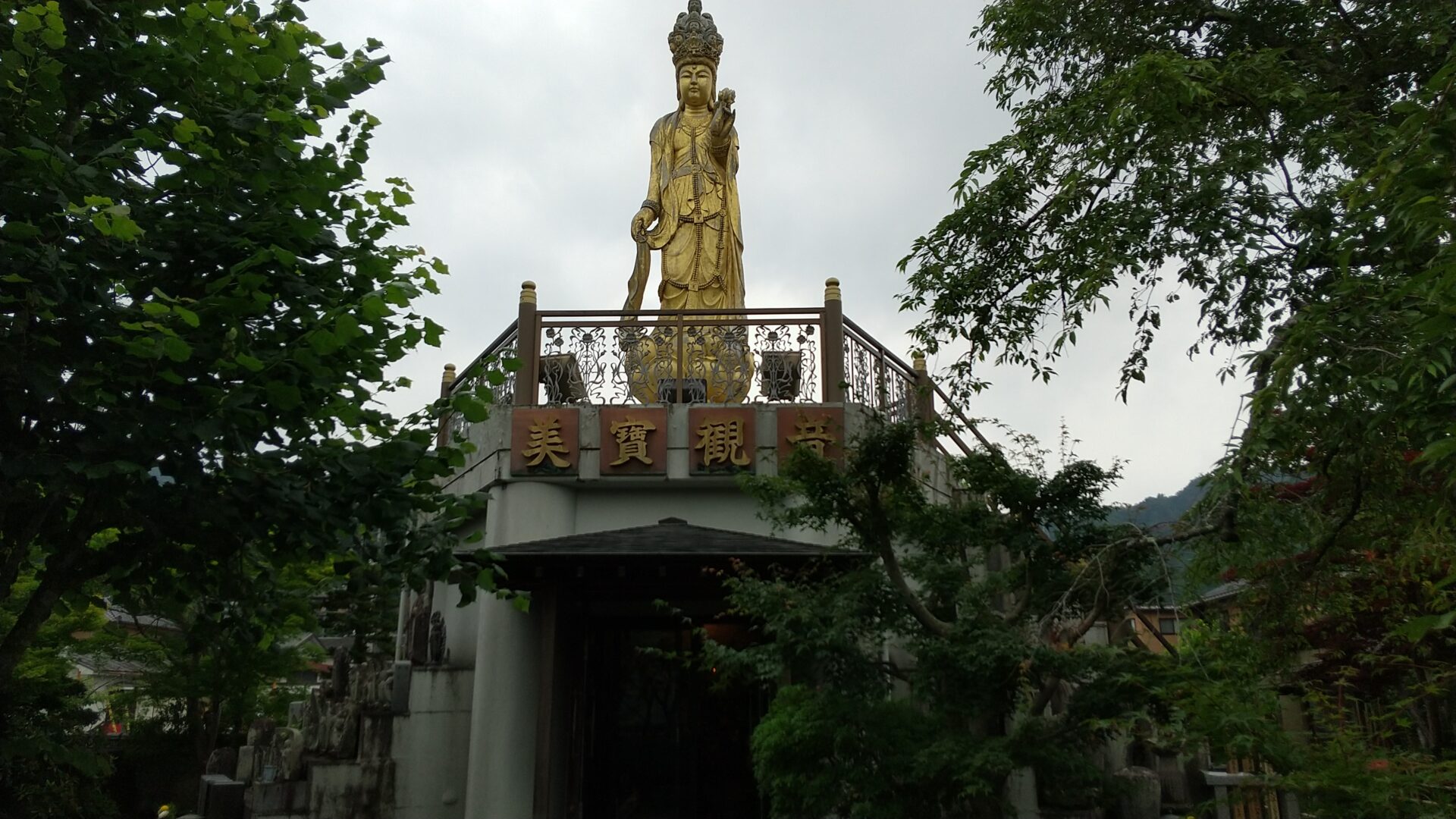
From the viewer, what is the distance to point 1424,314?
160 inches

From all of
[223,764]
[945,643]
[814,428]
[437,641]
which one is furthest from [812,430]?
[223,764]

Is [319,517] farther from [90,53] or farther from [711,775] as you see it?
[711,775]

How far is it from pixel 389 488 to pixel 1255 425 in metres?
4.63

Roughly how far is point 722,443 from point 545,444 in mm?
1716

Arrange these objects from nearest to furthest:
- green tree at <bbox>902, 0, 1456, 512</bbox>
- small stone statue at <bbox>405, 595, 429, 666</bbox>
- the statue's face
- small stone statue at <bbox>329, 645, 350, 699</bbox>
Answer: green tree at <bbox>902, 0, 1456, 512</bbox> < small stone statue at <bbox>405, 595, 429, 666</bbox> < small stone statue at <bbox>329, 645, 350, 699</bbox> < the statue's face

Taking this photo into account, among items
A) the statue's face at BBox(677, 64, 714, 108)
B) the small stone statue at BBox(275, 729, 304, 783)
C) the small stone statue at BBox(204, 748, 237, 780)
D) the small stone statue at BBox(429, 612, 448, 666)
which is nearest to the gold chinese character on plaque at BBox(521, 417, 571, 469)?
the small stone statue at BBox(429, 612, 448, 666)

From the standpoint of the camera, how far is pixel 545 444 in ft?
33.2

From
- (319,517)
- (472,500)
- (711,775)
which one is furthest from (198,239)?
(711,775)

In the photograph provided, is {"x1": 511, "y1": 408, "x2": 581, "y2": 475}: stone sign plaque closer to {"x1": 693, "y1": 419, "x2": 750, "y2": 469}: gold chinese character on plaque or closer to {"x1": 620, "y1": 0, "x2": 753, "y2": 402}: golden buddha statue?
{"x1": 693, "y1": 419, "x2": 750, "y2": 469}: gold chinese character on plaque

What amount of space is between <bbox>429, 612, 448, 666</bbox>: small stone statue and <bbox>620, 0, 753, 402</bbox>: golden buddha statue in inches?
158

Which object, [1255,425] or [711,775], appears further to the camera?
[711,775]

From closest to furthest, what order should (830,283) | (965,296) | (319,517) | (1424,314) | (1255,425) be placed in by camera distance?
(1424,314), (1255,425), (319,517), (965,296), (830,283)

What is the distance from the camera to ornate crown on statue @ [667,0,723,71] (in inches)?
540

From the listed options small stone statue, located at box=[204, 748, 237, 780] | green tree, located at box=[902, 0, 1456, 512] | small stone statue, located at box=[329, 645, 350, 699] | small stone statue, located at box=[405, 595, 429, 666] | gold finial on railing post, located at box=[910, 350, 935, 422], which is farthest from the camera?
small stone statue, located at box=[204, 748, 237, 780]
